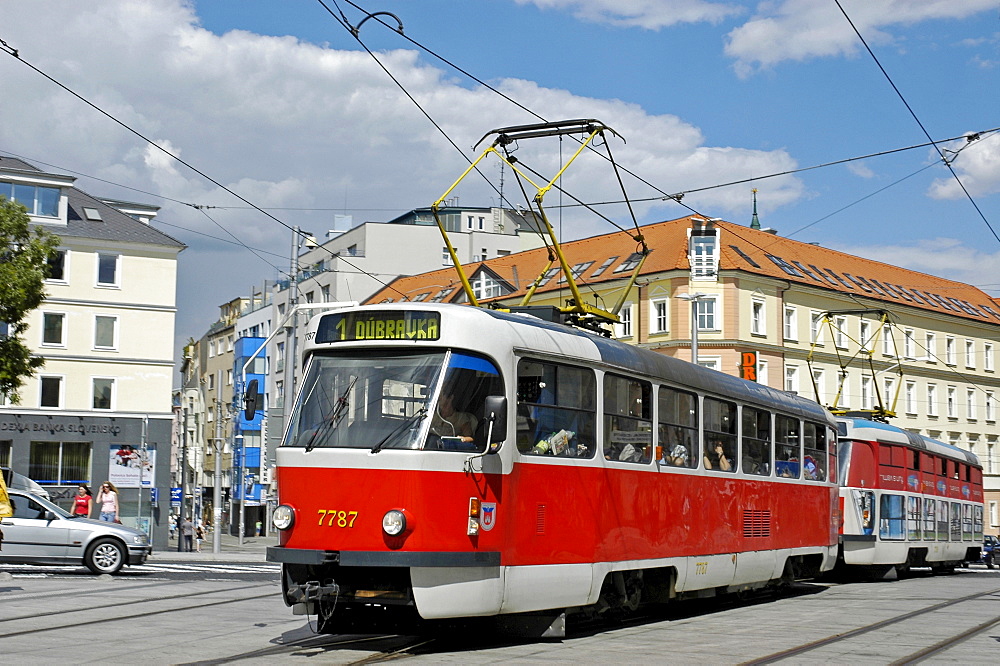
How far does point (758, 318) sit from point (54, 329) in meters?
31.8

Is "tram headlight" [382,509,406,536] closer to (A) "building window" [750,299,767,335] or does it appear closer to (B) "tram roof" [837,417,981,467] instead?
(B) "tram roof" [837,417,981,467]

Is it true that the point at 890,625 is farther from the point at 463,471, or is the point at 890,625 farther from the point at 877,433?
the point at 877,433

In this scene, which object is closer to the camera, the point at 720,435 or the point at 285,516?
the point at 285,516

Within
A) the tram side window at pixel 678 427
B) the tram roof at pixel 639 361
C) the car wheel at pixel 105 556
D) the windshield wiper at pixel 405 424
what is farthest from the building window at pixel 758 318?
the windshield wiper at pixel 405 424

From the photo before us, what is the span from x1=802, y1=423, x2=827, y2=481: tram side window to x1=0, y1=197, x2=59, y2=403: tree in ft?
53.7

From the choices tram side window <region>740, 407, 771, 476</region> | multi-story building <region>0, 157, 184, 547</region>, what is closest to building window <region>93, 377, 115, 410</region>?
multi-story building <region>0, 157, 184, 547</region>

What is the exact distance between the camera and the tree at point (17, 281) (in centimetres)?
2645

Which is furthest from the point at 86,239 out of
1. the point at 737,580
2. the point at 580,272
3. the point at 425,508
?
the point at 425,508

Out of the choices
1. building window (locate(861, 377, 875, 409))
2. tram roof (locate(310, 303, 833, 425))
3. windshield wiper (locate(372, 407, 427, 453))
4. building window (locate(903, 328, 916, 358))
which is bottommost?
windshield wiper (locate(372, 407, 427, 453))

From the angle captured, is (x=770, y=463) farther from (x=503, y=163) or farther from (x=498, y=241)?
(x=498, y=241)

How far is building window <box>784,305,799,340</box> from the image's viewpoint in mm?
62469

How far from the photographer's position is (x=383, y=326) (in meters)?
11.2

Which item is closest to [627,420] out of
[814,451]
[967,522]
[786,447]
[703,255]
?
[786,447]

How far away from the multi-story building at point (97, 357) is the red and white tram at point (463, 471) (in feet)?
119
